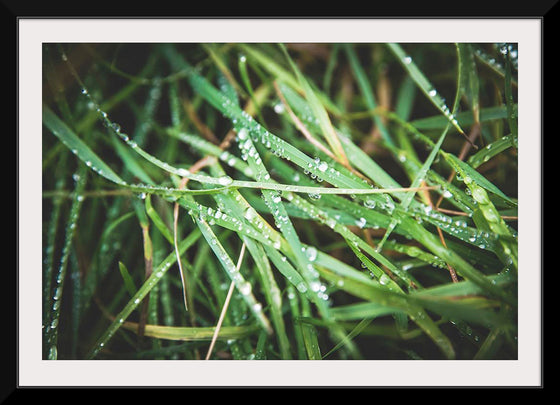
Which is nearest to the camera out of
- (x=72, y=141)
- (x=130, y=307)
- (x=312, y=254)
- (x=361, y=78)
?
(x=312, y=254)

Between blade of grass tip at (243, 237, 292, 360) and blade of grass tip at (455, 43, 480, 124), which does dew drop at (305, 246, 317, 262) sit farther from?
blade of grass tip at (455, 43, 480, 124)

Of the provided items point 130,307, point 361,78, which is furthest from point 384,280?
point 361,78

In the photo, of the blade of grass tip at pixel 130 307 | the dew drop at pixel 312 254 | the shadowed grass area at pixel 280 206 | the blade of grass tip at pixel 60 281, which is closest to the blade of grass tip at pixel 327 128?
the shadowed grass area at pixel 280 206

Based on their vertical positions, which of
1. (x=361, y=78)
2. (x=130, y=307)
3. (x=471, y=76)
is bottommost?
(x=130, y=307)

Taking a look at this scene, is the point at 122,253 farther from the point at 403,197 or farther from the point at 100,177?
the point at 403,197

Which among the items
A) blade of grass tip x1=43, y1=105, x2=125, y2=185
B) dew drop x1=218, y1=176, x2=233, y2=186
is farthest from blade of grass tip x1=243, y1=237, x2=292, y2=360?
blade of grass tip x1=43, y1=105, x2=125, y2=185

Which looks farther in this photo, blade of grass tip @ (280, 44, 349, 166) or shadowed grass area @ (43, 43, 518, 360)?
blade of grass tip @ (280, 44, 349, 166)

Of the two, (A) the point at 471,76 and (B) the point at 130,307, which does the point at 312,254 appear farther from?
(A) the point at 471,76

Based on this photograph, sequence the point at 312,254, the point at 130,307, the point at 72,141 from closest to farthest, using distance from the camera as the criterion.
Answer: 1. the point at 312,254
2. the point at 130,307
3. the point at 72,141

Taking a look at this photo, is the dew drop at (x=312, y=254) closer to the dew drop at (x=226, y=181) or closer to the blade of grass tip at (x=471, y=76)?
the dew drop at (x=226, y=181)
